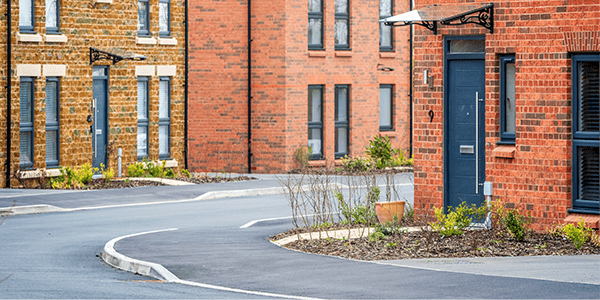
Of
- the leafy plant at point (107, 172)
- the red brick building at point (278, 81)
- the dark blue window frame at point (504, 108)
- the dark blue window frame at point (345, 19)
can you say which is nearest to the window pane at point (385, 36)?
the red brick building at point (278, 81)

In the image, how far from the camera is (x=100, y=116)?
2553 cm

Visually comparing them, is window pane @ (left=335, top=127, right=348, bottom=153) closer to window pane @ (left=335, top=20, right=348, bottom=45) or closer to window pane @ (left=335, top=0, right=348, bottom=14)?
window pane @ (left=335, top=20, right=348, bottom=45)

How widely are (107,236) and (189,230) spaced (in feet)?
4.39

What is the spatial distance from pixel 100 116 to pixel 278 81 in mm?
6191

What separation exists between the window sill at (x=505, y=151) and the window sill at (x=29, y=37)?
12.9 metres

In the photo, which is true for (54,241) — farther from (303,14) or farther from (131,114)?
(303,14)

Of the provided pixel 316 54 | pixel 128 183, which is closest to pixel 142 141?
pixel 128 183

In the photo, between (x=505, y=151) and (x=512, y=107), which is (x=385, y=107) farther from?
(x=505, y=151)

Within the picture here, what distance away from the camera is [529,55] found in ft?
46.5

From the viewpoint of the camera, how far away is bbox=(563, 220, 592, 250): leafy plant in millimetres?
12898

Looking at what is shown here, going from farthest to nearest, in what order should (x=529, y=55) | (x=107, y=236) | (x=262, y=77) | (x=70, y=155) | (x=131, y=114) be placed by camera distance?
(x=262, y=77)
(x=131, y=114)
(x=70, y=155)
(x=107, y=236)
(x=529, y=55)

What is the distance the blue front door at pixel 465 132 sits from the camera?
49.2ft

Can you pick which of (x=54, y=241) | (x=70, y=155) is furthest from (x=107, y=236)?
(x=70, y=155)

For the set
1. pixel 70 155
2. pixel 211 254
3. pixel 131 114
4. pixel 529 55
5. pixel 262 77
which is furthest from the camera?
pixel 262 77
